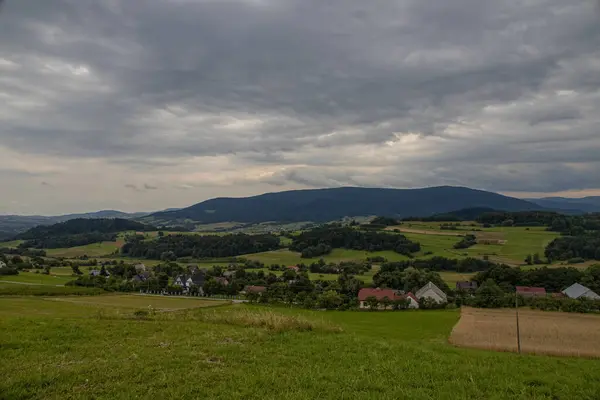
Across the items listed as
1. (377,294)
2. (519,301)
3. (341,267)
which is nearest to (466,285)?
(519,301)

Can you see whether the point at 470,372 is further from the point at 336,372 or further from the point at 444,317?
the point at 444,317

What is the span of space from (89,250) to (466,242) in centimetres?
10055

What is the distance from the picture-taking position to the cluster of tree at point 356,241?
91.6 metres

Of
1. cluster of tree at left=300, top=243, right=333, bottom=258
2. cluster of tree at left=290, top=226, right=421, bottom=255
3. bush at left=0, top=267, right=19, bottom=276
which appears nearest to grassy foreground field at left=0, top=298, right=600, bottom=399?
bush at left=0, top=267, right=19, bottom=276

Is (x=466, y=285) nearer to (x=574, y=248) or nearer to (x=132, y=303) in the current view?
(x=574, y=248)

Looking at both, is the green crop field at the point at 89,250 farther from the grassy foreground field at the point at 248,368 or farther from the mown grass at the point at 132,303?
the grassy foreground field at the point at 248,368

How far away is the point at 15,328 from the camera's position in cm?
1341

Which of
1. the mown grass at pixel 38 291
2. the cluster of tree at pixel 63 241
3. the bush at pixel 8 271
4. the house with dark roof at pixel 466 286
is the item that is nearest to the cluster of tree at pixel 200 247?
the cluster of tree at pixel 63 241

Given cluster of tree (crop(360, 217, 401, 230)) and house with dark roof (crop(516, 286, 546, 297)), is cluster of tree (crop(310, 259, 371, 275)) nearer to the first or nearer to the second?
house with dark roof (crop(516, 286, 546, 297))

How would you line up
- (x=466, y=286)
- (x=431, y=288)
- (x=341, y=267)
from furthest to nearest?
(x=341, y=267), (x=466, y=286), (x=431, y=288)

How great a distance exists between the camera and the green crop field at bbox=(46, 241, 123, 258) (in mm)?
116812

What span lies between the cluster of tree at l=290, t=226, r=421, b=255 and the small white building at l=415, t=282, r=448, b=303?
104ft

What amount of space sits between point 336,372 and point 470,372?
319cm

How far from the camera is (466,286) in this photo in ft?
199
